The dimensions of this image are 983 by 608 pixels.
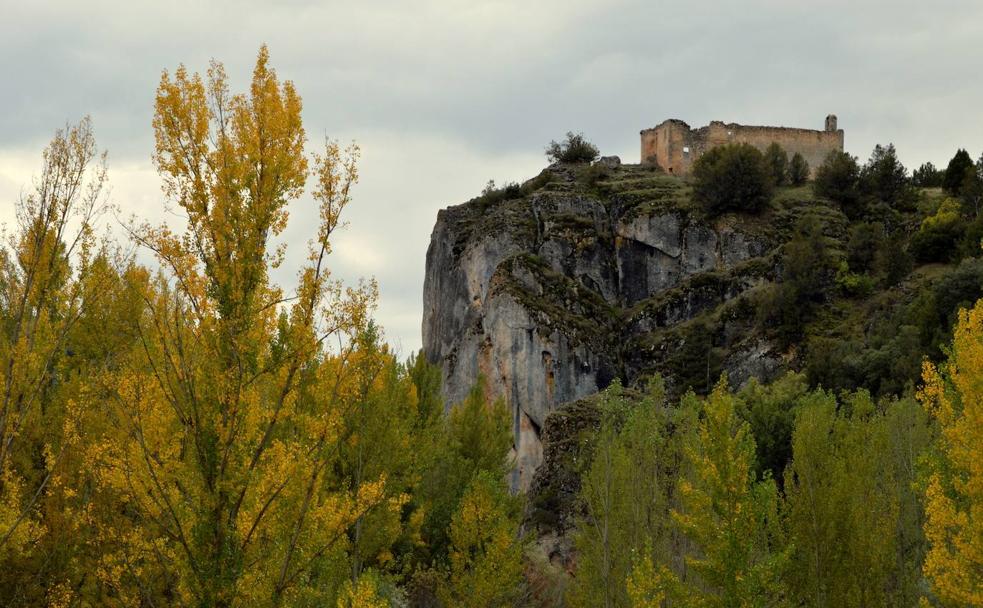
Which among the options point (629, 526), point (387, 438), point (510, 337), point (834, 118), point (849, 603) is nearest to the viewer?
point (849, 603)

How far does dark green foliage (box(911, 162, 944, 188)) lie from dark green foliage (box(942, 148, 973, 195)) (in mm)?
5323

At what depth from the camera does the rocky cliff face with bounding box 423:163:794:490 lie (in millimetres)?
53656

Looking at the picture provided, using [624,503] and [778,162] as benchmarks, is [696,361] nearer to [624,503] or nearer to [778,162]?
[778,162]

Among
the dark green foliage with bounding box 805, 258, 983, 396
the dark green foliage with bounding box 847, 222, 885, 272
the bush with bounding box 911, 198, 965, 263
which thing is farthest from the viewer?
the dark green foliage with bounding box 847, 222, 885, 272

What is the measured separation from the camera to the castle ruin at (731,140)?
7075cm

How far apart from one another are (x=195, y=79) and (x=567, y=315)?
48770 mm

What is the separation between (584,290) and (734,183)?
441 inches

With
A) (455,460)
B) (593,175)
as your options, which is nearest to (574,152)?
(593,175)

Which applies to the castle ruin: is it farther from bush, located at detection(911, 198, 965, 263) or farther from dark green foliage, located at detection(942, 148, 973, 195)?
bush, located at detection(911, 198, 965, 263)

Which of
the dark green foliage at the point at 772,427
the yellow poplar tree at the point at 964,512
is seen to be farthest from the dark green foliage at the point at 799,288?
the yellow poplar tree at the point at 964,512

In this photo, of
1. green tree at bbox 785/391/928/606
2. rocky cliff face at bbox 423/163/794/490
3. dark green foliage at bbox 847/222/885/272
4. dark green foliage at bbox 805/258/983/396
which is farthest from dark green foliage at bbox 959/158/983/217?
green tree at bbox 785/391/928/606

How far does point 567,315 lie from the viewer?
57156 mm

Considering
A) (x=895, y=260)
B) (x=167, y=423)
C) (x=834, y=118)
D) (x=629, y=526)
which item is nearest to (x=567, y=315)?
(x=895, y=260)

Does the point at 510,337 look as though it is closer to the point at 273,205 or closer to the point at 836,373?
the point at 836,373
